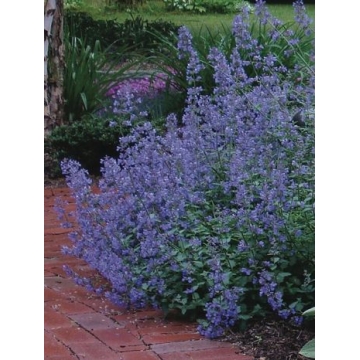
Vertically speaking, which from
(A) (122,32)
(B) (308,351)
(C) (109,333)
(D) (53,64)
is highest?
(A) (122,32)

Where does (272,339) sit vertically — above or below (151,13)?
below

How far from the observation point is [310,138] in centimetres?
306

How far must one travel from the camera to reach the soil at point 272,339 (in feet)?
8.57

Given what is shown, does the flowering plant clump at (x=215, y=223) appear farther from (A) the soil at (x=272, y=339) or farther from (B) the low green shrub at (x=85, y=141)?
(B) the low green shrub at (x=85, y=141)

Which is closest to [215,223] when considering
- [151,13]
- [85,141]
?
[85,141]

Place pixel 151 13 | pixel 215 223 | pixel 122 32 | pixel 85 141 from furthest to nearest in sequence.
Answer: pixel 151 13, pixel 122 32, pixel 85 141, pixel 215 223

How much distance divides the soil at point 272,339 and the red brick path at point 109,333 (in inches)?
2.2

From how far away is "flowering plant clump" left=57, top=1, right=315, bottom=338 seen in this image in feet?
9.00

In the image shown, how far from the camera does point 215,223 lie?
3051 millimetres

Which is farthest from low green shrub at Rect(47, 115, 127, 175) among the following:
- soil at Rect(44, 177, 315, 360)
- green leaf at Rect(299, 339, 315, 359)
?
green leaf at Rect(299, 339, 315, 359)

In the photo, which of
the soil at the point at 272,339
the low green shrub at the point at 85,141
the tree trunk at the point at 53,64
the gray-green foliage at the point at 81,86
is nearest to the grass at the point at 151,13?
the gray-green foliage at the point at 81,86

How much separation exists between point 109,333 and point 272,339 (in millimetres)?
557

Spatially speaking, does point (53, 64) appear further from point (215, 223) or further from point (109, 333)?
point (109, 333)
